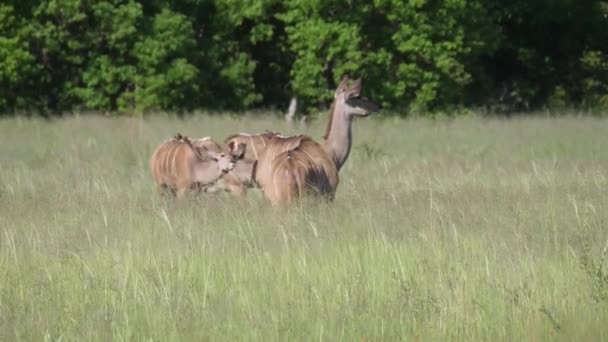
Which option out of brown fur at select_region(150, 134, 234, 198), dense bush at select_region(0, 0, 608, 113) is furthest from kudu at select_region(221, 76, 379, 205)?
dense bush at select_region(0, 0, 608, 113)

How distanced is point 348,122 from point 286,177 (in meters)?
2.35

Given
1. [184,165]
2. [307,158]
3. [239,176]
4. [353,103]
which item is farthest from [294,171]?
[184,165]

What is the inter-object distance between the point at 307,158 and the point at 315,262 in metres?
2.98

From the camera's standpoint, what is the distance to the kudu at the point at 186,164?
43.0 ft

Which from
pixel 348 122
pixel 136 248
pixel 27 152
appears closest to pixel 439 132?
pixel 27 152

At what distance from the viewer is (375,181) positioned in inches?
567

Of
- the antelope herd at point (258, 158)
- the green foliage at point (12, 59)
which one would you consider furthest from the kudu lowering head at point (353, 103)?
the green foliage at point (12, 59)

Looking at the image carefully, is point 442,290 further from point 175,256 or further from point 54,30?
point 54,30

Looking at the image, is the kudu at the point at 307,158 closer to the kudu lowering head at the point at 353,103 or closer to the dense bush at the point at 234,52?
the kudu lowering head at the point at 353,103

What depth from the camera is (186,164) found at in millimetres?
13297

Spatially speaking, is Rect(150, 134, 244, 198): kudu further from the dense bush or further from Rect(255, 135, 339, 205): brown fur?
the dense bush

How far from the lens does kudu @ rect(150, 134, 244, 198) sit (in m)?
13.1

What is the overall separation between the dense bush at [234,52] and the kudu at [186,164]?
16483 millimetres

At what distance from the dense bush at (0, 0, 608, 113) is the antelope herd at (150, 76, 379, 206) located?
16.6 metres
